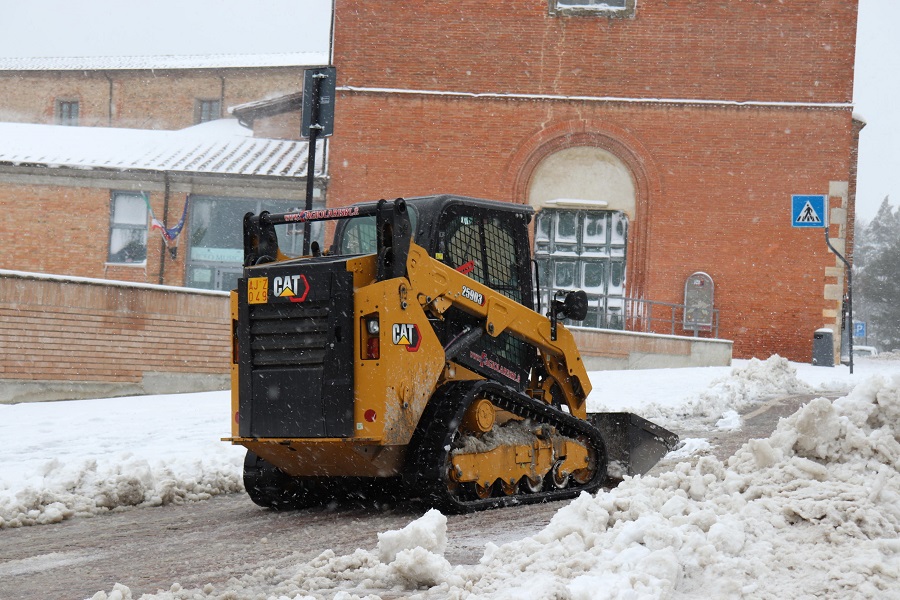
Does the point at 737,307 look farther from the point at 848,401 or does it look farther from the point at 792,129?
the point at 848,401

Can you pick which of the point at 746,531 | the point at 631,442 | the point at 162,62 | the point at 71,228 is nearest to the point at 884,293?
the point at 162,62

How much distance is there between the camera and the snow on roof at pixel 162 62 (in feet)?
141

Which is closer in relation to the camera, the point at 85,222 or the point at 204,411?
the point at 204,411

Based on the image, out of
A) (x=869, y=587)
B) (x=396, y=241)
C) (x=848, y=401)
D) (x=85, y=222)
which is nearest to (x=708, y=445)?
(x=848, y=401)

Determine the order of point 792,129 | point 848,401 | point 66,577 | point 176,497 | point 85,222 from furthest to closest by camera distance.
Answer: point 85,222
point 792,129
point 176,497
point 848,401
point 66,577

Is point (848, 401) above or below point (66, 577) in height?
above

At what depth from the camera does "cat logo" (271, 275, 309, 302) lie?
23.7 feet

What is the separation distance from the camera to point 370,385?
704 centimetres

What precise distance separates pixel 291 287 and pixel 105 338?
7533 millimetres

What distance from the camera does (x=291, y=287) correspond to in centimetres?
727

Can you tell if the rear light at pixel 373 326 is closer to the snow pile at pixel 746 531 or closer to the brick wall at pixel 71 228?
the snow pile at pixel 746 531

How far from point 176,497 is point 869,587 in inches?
222

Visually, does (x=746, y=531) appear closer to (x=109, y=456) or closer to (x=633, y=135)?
(x=109, y=456)

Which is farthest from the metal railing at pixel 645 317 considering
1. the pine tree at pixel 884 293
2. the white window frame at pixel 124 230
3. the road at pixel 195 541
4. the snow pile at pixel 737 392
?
the pine tree at pixel 884 293
